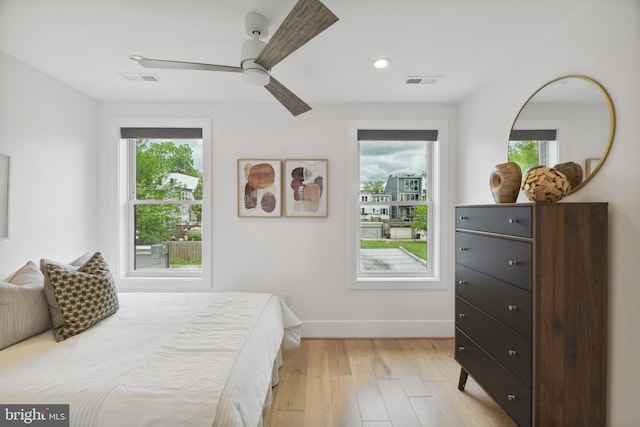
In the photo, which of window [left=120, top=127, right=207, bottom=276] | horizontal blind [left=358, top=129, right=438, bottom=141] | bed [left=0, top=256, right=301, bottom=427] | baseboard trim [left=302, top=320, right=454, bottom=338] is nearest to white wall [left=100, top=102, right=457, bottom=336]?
baseboard trim [left=302, top=320, right=454, bottom=338]

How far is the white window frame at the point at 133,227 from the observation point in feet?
10.1

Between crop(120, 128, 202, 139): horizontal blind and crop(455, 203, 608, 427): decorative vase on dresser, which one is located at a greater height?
crop(120, 128, 202, 139): horizontal blind

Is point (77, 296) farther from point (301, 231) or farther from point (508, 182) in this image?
point (508, 182)

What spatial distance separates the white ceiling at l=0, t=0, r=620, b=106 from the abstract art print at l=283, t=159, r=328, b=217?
752 millimetres

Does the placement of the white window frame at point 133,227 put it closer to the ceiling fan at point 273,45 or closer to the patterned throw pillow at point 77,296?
the patterned throw pillow at point 77,296

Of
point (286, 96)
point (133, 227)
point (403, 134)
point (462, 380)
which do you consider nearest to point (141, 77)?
point (286, 96)

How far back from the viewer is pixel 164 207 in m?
3.27

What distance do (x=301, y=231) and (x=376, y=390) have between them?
1590mm

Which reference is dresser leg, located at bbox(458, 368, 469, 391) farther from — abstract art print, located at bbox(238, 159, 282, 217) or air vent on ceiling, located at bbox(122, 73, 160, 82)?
A: air vent on ceiling, located at bbox(122, 73, 160, 82)

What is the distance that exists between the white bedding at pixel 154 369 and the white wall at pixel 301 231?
0.98 m

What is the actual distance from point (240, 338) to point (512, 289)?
5.13ft

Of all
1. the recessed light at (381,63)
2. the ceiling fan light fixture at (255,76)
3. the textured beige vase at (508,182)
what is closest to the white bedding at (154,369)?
the ceiling fan light fixture at (255,76)

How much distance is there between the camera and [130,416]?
1144 mm

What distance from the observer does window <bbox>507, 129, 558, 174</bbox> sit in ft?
6.11
